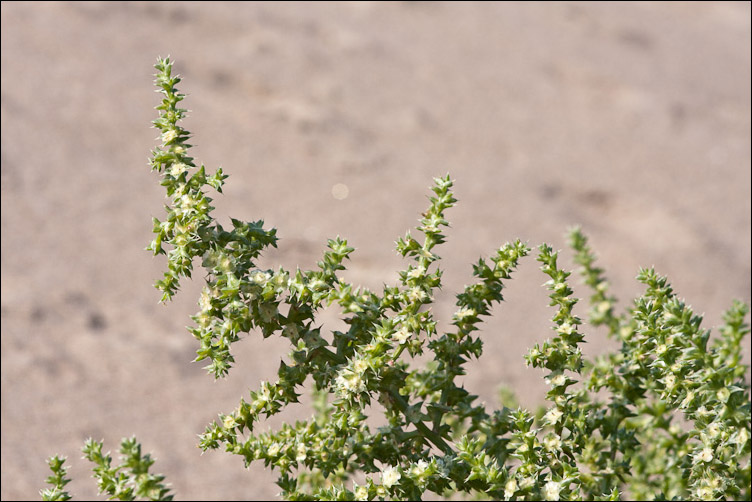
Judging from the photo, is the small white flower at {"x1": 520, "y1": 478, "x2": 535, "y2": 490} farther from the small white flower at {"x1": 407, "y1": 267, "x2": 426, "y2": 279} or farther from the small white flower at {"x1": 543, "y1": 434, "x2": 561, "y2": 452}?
the small white flower at {"x1": 407, "y1": 267, "x2": 426, "y2": 279}

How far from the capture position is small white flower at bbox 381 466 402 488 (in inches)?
50.1

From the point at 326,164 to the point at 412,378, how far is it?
2436 mm

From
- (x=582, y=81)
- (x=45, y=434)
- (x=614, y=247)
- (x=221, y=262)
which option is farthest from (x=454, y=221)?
(x=221, y=262)

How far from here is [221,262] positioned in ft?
4.17

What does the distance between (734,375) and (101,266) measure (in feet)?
8.38

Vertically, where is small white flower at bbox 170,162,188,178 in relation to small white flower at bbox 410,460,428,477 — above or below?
above

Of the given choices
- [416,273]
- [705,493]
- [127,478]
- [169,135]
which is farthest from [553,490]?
[169,135]

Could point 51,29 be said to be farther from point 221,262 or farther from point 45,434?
point 221,262

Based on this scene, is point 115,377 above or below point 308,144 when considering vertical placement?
below

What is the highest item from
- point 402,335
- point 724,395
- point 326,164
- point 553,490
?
point 326,164

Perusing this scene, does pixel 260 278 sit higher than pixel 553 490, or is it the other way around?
pixel 260 278

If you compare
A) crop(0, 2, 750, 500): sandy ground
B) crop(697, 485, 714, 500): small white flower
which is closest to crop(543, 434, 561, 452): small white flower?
crop(697, 485, 714, 500): small white flower

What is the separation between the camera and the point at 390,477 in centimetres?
128

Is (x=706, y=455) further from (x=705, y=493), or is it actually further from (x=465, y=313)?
(x=465, y=313)
